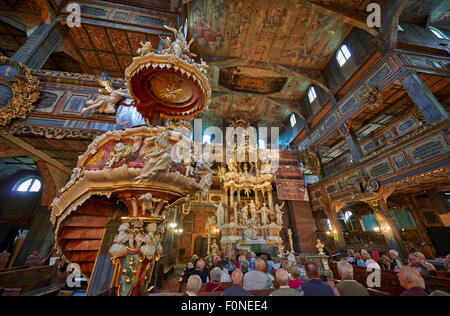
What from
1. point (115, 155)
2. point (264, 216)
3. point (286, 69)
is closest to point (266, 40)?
point (286, 69)

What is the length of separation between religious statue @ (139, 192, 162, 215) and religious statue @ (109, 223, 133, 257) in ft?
1.09

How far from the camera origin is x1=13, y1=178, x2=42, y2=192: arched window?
10.6 meters

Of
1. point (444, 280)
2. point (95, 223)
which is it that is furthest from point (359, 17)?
point (95, 223)

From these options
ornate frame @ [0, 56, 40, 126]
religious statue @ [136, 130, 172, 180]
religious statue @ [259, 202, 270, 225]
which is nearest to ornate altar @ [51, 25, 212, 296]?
religious statue @ [136, 130, 172, 180]

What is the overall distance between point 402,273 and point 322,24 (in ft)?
41.0

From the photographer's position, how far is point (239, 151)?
12.3 meters

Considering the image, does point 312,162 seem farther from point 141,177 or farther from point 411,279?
point 141,177

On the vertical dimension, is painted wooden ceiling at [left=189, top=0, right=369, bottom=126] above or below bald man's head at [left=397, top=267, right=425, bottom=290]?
above

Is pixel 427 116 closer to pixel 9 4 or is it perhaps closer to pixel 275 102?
pixel 275 102

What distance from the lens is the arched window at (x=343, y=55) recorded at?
10037 millimetres

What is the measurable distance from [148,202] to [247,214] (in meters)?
9.01

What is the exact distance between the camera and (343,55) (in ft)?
34.0

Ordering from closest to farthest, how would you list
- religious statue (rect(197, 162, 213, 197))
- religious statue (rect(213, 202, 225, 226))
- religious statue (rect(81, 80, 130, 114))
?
religious statue (rect(197, 162, 213, 197)), religious statue (rect(81, 80, 130, 114)), religious statue (rect(213, 202, 225, 226))

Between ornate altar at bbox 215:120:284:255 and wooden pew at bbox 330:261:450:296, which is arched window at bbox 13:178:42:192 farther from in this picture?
wooden pew at bbox 330:261:450:296
